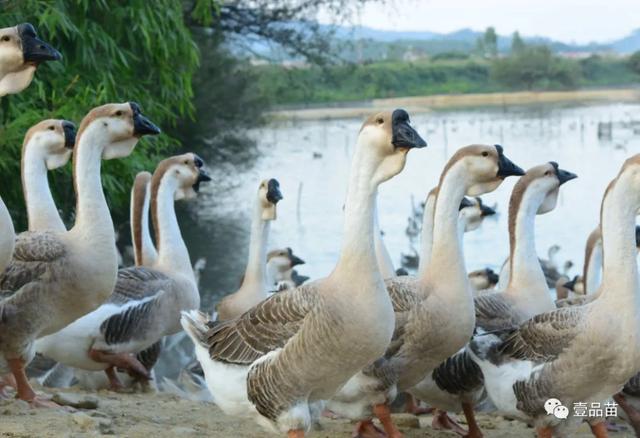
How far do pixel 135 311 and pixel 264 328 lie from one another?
283cm

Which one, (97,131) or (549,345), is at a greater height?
(97,131)

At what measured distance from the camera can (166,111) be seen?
47.5ft

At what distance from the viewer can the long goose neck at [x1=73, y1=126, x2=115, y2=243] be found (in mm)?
7953

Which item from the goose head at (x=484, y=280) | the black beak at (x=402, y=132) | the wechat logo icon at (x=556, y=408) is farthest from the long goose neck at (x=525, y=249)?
the goose head at (x=484, y=280)

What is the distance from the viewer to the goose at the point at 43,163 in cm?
871

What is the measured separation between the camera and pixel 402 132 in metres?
6.13

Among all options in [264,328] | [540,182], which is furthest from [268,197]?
[264,328]

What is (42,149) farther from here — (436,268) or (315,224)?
(315,224)

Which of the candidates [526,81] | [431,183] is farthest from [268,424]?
[526,81]

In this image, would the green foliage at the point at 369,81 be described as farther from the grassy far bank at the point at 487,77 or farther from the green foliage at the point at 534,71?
the green foliage at the point at 534,71

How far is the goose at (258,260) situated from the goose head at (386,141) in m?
3.84

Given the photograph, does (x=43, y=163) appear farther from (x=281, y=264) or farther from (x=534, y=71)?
(x=534, y=71)

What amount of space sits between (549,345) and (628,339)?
0.57 metres

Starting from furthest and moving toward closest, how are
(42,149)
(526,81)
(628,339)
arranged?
(526,81) < (42,149) < (628,339)
